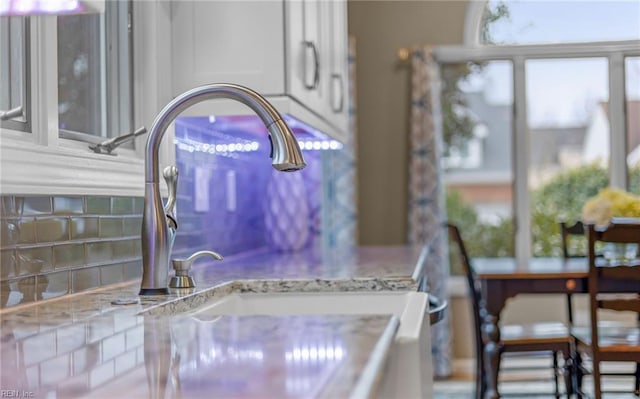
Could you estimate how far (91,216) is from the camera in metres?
1.72

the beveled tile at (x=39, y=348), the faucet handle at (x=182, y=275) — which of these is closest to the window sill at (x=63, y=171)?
the faucet handle at (x=182, y=275)

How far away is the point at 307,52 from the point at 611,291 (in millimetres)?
1793

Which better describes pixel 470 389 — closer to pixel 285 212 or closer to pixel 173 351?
pixel 285 212

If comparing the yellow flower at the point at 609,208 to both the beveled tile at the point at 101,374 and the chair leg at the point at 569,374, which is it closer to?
the chair leg at the point at 569,374

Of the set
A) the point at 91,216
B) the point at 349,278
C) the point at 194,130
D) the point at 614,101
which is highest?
the point at 614,101

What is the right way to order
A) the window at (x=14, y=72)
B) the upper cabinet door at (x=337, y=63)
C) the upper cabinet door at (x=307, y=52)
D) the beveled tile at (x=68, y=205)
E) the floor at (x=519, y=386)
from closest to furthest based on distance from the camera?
the window at (x=14, y=72), the beveled tile at (x=68, y=205), the upper cabinet door at (x=307, y=52), the upper cabinet door at (x=337, y=63), the floor at (x=519, y=386)

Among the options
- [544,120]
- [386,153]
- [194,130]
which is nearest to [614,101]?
[544,120]

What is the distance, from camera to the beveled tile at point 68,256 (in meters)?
1.54

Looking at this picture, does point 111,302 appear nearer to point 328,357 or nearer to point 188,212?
point 328,357

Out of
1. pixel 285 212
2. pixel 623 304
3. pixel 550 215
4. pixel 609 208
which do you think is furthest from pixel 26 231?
pixel 550 215

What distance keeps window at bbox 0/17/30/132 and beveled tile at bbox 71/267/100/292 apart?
0.30 m

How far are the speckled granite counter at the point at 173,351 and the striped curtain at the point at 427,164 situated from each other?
12.6 ft

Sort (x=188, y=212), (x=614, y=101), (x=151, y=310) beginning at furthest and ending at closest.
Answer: (x=614, y=101)
(x=188, y=212)
(x=151, y=310)

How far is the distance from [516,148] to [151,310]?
4455 mm
